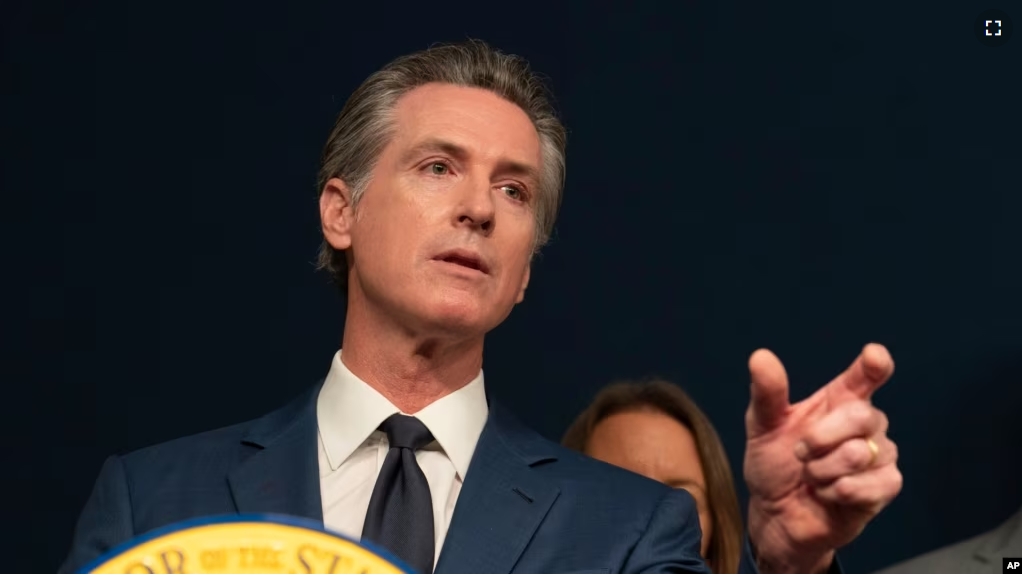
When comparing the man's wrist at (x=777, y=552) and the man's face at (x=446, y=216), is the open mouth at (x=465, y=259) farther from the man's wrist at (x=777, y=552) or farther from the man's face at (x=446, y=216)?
the man's wrist at (x=777, y=552)

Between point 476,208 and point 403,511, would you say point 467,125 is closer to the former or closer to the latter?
point 476,208

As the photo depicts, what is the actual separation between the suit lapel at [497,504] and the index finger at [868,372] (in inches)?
17.3

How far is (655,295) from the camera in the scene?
270 cm

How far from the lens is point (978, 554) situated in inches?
88.1

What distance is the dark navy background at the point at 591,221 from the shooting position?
2547 mm

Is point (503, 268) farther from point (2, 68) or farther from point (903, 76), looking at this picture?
point (2, 68)

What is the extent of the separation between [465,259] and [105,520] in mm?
526

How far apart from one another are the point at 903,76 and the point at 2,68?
177 centimetres

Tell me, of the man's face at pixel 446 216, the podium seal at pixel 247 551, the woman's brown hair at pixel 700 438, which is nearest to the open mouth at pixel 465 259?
the man's face at pixel 446 216

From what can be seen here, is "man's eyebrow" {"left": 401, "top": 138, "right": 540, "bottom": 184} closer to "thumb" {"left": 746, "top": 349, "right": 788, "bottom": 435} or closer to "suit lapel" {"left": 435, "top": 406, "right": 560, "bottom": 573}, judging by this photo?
"suit lapel" {"left": 435, "top": 406, "right": 560, "bottom": 573}

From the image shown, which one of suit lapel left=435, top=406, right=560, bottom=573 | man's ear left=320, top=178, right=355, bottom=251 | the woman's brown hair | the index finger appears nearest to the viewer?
the index finger

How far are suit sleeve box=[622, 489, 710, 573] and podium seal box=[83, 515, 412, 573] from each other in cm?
49

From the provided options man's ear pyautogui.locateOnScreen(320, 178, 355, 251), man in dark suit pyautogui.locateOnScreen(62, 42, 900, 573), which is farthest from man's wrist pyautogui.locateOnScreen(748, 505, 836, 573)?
man's ear pyautogui.locateOnScreen(320, 178, 355, 251)

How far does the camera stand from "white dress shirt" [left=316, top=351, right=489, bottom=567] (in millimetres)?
1644
